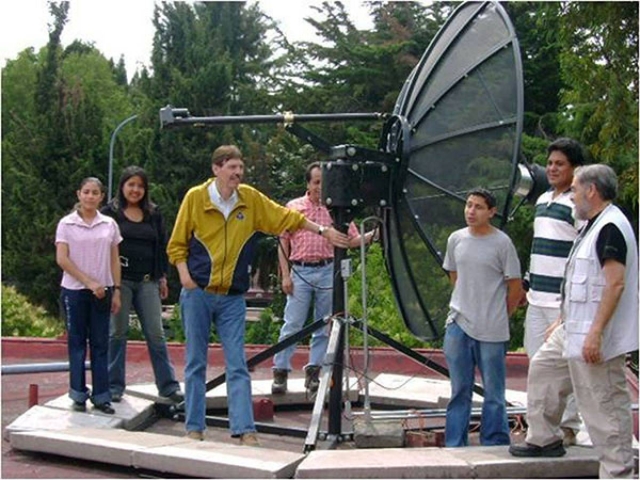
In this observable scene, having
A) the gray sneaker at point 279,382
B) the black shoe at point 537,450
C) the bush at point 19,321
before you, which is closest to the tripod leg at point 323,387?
the black shoe at point 537,450

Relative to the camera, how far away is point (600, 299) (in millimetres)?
4836

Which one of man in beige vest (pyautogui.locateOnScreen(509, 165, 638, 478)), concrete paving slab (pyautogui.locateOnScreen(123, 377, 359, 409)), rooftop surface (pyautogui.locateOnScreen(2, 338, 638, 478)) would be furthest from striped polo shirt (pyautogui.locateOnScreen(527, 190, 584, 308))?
concrete paving slab (pyautogui.locateOnScreen(123, 377, 359, 409))

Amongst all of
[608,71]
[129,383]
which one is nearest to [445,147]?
[129,383]

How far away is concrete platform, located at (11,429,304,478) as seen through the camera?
5051mm

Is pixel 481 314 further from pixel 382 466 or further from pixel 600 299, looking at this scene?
pixel 382 466

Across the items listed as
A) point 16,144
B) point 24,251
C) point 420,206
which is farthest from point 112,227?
point 16,144

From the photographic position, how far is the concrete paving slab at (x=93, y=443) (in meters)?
5.46

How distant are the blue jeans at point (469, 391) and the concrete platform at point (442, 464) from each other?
45 cm

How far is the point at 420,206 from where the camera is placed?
6.32m

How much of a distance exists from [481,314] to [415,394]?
203 cm

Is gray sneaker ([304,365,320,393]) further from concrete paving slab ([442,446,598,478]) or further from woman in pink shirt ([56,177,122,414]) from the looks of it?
concrete paving slab ([442,446,598,478])

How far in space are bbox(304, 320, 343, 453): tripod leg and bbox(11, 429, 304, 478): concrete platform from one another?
236 mm

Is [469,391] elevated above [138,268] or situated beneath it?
situated beneath

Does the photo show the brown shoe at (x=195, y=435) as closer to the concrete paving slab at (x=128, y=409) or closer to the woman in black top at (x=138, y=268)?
the concrete paving slab at (x=128, y=409)
